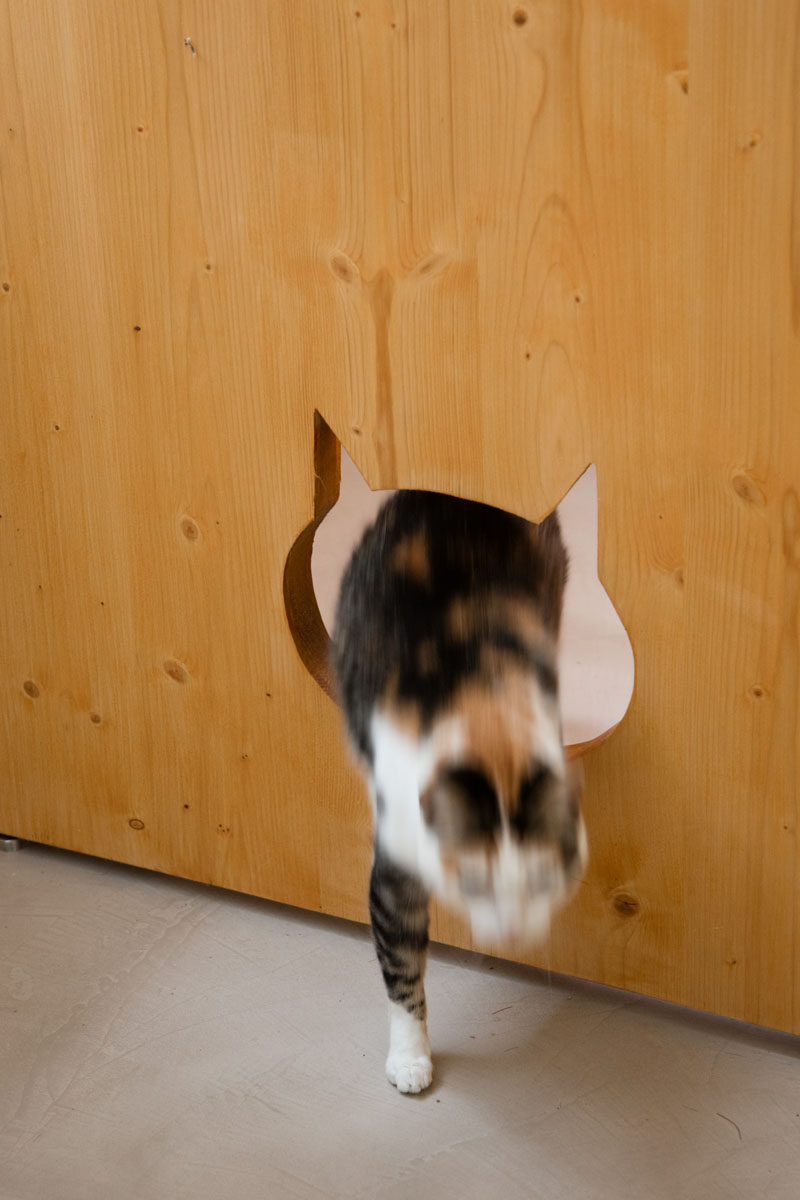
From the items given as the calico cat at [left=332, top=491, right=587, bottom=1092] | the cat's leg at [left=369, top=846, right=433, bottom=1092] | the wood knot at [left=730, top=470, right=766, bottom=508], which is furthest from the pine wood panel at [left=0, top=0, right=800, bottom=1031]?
the cat's leg at [left=369, top=846, right=433, bottom=1092]

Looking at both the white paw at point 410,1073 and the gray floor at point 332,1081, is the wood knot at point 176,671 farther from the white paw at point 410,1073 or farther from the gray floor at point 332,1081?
the white paw at point 410,1073

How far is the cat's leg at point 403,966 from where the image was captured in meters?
1.48

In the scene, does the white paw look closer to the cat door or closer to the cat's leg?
the cat's leg

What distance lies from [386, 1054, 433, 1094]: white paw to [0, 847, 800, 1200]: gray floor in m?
0.02

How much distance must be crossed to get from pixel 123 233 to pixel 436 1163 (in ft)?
4.22

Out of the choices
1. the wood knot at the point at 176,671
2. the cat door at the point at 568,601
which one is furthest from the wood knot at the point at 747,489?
the wood knot at the point at 176,671

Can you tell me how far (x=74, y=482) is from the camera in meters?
1.82

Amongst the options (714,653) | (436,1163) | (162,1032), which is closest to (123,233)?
(714,653)

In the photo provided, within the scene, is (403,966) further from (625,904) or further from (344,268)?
(344,268)

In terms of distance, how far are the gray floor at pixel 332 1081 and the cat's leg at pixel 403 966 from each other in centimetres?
4

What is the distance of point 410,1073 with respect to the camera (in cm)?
150

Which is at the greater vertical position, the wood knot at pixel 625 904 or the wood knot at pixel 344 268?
the wood knot at pixel 344 268

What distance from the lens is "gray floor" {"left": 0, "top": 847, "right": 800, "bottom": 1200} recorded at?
1.39m

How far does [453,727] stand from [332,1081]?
1.87 ft
